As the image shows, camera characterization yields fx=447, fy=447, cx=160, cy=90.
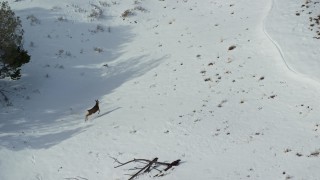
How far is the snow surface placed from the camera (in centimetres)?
1817

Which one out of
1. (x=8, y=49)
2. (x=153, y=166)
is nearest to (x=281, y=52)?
(x=153, y=166)

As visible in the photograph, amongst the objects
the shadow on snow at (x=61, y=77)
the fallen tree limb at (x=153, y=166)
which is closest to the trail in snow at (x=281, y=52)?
the shadow on snow at (x=61, y=77)

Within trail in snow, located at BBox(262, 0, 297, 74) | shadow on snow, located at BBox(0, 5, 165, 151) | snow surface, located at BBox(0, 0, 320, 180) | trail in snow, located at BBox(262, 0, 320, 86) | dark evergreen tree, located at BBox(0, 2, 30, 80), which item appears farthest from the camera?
dark evergreen tree, located at BBox(0, 2, 30, 80)

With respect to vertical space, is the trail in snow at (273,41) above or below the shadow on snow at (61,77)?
above

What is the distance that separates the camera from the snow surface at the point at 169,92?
18.2 m

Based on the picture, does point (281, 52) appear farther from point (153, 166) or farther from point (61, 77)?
point (61, 77)

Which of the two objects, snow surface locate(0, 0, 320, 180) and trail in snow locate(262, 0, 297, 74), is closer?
snow surface locate(0, 0, 320, 180)

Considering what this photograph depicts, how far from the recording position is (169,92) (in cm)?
2430

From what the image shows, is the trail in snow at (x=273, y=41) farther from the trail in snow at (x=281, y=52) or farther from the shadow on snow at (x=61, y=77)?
the shadow on snow at (x=61, y=77)

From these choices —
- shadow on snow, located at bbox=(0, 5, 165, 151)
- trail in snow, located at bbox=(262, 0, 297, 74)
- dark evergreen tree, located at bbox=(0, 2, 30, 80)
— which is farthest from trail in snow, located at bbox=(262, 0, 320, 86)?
dark evergreen tree, located at bbox=(0, 2, 30, 80)

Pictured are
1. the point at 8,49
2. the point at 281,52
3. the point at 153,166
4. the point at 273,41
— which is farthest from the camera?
the point at 273,41

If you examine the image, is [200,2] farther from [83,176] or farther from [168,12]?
[83,176]

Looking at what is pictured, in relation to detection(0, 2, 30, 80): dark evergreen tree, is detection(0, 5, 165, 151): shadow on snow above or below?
below

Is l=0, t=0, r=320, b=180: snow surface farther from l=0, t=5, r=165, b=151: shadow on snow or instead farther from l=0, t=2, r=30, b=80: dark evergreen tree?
l=0, t=2, r=30, b=80: dark evergreen tree
